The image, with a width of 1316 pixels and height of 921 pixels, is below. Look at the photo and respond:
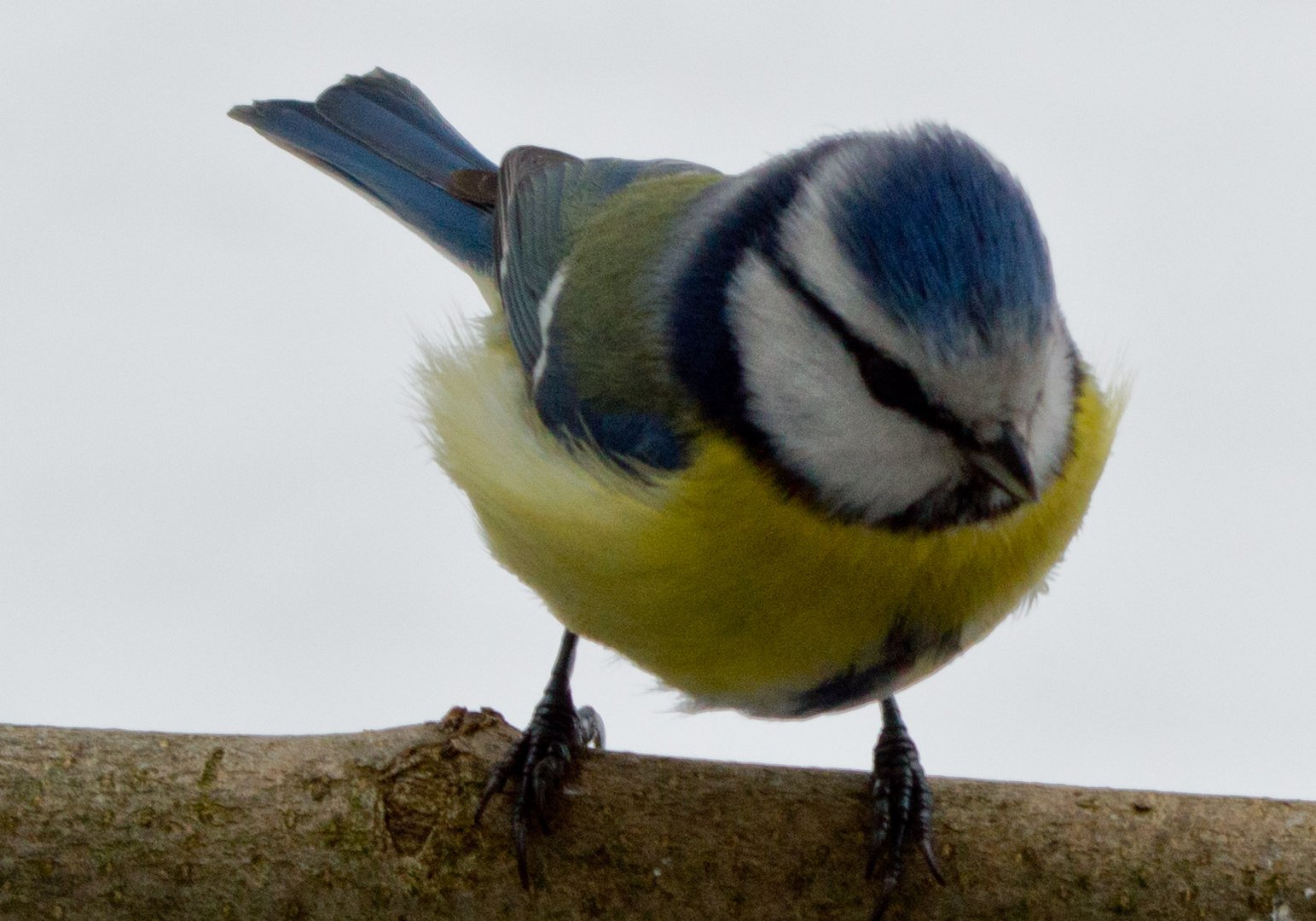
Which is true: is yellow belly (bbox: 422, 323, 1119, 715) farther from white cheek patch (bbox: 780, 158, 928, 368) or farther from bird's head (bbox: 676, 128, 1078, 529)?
white cheek patch (bbox: 780, 158, 928, 368)

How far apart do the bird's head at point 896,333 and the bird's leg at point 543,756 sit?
0.30 meters

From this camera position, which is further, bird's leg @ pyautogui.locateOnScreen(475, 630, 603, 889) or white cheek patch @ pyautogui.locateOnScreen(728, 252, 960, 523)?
bird's leg @ pyautogui.locateOnScreen(475, 630, 603, 889)

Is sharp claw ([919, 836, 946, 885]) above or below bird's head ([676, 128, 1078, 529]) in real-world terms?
below

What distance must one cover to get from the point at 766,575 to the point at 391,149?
2.84 feet

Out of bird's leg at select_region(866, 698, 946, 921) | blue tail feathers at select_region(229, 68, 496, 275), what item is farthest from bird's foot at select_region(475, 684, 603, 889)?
blue tail feathers at select_region(229, 68, 496, 275)

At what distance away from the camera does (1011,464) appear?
1018mm

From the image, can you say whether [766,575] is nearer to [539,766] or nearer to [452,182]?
[539,766]

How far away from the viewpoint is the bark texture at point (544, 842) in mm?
1097

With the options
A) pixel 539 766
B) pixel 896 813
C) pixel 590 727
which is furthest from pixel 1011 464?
pixel 590 727

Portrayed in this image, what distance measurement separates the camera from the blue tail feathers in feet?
5.76

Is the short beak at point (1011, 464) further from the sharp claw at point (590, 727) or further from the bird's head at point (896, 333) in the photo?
the sharp claw at point (590, 727)

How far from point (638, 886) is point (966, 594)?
1.06 feet

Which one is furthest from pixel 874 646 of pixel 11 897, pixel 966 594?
pixel 11 897

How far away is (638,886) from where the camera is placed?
116 centimetres
